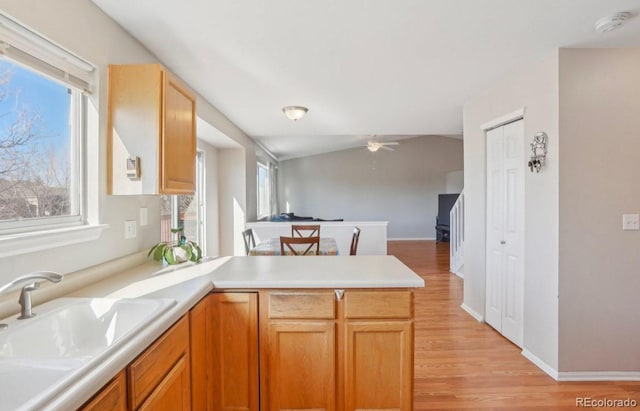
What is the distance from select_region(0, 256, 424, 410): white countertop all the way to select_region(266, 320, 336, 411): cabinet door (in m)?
0.24

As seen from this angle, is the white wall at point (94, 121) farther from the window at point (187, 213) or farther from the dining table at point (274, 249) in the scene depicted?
the dining table at point (274, 249)

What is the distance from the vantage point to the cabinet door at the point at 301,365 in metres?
1.63

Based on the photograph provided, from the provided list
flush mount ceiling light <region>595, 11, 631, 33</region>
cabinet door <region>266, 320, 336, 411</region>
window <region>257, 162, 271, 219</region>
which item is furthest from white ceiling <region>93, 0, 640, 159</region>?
window <region>257, 162, 271, 219</region>

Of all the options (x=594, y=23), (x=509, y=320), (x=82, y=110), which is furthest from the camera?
(x=509, y=320)

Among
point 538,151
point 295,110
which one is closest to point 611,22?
point 538,151

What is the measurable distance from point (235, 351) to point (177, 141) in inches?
48.1

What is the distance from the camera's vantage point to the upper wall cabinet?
1653 millimetres

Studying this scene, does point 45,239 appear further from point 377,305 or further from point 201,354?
point 377,305

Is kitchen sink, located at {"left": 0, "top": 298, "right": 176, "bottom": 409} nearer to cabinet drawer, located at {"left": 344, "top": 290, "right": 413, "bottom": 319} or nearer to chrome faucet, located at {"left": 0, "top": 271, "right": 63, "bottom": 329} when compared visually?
chrome faucet, located at {"left": 0, "top": 271, "right": 63, "bottom": 329}

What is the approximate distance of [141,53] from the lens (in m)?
2.08

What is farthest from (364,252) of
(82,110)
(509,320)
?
(82,110)

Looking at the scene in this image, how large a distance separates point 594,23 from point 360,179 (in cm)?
781

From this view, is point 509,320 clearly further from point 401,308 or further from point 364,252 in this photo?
point 364,252

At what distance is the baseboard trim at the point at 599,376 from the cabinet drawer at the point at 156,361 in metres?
2.54
